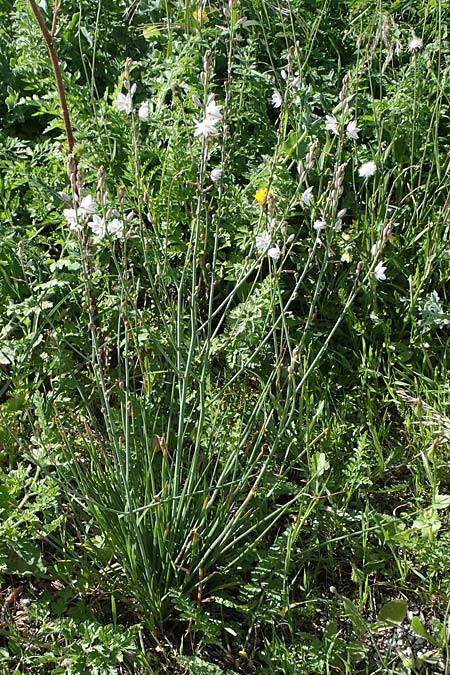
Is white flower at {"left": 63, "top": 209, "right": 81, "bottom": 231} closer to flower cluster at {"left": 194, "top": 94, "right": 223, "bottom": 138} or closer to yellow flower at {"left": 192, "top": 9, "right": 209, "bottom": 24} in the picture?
flower cluster at {"left": 194, "top": 94, "right": 223, "bottom": 138}

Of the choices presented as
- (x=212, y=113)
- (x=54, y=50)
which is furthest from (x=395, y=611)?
(x=54, y=50)

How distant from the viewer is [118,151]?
2568mm

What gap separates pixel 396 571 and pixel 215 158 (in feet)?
4.71

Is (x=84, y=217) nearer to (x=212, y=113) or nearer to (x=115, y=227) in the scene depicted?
(x=115, y=227)

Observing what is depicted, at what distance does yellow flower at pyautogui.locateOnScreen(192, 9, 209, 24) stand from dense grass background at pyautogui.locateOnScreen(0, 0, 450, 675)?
1cm

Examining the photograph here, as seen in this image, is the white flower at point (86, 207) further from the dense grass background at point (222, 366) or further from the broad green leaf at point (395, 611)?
the broad green leaf at point (395, 611)

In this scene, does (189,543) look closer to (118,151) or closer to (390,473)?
(390,473)

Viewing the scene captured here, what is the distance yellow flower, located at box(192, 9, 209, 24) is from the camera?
2.64 m

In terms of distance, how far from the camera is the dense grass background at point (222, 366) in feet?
5.69

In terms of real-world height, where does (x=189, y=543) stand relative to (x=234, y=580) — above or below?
above

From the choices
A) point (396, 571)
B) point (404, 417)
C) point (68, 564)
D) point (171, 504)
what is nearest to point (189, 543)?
point (171, 504)

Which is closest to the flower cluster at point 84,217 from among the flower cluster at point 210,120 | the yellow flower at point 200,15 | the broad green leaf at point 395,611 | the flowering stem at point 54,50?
the flower cluster at point 210,120

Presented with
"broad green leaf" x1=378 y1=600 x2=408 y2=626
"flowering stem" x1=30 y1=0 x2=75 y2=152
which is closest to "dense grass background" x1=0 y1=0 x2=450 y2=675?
"broad green leaf" x1=378 y1=600 x2=408 y2=626

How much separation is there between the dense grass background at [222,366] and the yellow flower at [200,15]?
10 mm
